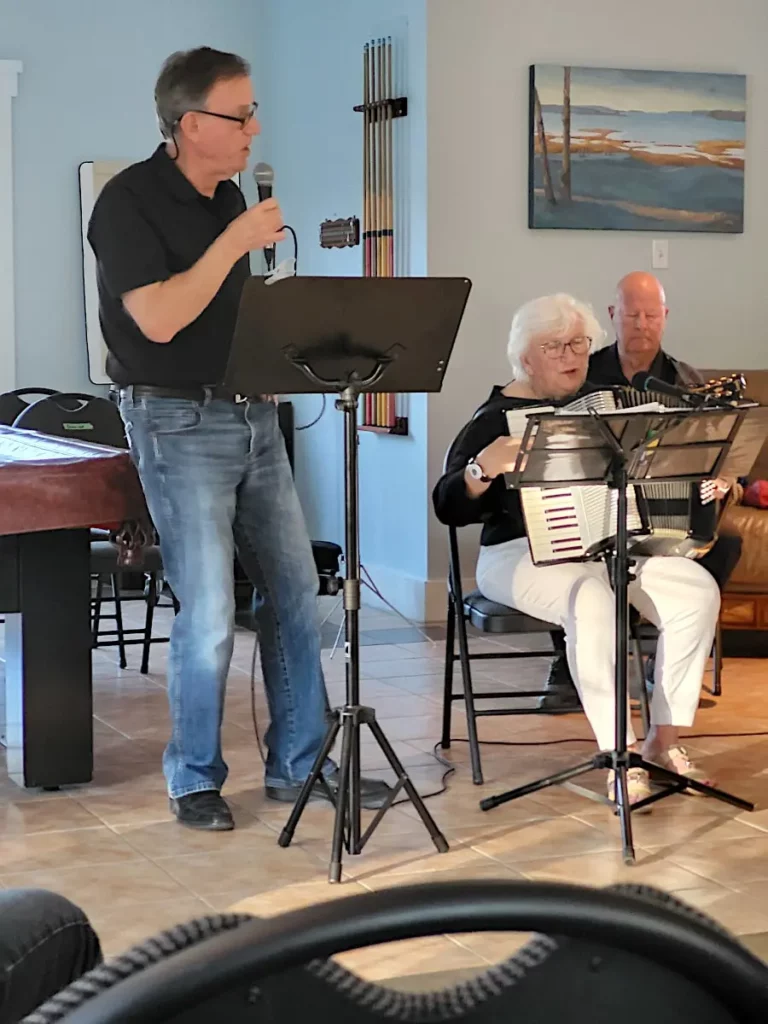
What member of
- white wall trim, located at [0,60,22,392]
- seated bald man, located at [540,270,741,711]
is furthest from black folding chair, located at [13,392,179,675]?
white wall trim, located at [0,60,22,392]

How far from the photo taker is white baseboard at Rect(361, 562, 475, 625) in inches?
224

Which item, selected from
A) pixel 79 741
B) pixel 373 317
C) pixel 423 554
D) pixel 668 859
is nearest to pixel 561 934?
pixel 373 317

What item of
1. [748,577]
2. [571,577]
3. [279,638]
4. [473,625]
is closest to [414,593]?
[748,577]

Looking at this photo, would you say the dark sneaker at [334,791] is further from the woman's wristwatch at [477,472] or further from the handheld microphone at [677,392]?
the handheld microphone at [677,392]

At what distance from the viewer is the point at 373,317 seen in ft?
8.98

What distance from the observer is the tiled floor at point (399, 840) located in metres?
2.67

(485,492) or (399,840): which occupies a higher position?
(485,492)

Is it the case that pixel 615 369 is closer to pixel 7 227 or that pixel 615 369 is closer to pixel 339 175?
pixel 339 175

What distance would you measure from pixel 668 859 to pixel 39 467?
59.8 inches

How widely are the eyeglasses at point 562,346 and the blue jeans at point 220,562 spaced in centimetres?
81

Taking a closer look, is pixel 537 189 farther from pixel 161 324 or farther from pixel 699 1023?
pixel 699 1023

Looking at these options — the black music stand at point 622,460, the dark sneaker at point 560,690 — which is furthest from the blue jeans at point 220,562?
the dark sneaker at point 560,690

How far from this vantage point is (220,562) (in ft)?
10.1

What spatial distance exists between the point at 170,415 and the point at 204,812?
0.83 meters
